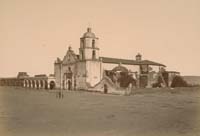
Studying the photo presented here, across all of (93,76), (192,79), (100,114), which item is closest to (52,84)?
(93,76)

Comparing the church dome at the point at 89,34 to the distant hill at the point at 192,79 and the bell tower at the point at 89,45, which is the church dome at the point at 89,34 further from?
the distant hill at the point at 192,79

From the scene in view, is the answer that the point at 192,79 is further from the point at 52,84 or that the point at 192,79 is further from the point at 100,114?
the point at 52,84

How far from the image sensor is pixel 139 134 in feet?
7.44

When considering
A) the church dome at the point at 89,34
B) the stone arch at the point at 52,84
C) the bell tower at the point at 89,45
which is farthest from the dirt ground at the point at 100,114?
the church dome at the point at 89,34

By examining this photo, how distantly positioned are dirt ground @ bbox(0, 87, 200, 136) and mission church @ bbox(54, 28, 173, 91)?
14 centimetres

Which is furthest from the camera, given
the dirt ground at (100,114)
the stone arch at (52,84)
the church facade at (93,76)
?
the stone arch at (52,84)

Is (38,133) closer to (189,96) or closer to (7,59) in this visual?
(7,59)

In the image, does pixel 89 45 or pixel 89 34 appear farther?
pixel 89 34

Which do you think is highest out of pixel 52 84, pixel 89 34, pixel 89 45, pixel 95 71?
pixel 89 34

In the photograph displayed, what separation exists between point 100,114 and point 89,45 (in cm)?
60

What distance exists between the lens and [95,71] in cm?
285

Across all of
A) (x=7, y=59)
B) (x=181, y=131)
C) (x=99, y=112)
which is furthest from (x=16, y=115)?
(x=181, y=131)

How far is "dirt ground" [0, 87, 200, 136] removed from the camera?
2295 millimetres

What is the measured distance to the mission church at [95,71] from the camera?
258 cm
